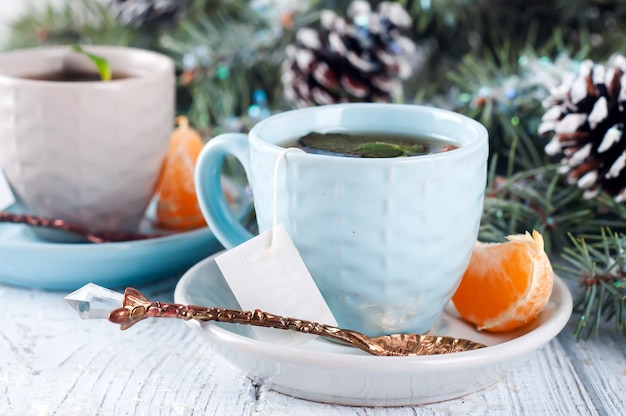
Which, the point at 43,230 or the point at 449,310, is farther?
the point at 43,230

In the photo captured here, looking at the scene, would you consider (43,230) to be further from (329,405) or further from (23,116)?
(329,405)

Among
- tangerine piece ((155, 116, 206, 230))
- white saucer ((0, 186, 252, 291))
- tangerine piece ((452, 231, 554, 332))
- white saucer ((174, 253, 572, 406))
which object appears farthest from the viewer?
tangerine piece ((155, 116, 206, 230))

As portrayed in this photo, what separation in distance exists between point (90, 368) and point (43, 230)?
0.82 ft

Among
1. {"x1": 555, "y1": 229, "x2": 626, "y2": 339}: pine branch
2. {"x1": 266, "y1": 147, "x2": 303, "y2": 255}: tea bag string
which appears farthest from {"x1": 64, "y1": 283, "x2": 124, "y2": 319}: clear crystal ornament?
{"x1": 555, "y1": 229, "x2": 626, "y2": 339}: pine branch

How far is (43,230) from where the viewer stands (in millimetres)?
819

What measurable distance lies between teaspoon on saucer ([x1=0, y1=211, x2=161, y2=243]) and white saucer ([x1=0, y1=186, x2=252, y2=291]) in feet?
0.15

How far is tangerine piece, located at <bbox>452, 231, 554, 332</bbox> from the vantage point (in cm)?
60

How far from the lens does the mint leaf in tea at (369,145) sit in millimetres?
612

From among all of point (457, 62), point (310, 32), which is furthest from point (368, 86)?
point (457, 62)

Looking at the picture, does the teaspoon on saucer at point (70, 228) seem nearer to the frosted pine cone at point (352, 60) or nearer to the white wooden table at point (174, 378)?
the white wooden table at point (174, 378)

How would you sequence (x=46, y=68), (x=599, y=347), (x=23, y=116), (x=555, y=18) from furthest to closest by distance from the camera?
(x=555, y=18) < (x=46, y=68) < (x=23, y=116) < (x=599, y=347)

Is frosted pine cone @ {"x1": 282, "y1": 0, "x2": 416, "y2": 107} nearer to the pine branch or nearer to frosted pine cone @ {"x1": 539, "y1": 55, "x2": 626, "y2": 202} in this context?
frosted pine cone @ {"x1": 539, "y1": 55, "x2": 626, "y2": 202}

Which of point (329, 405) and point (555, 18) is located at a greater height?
point (555, 18)

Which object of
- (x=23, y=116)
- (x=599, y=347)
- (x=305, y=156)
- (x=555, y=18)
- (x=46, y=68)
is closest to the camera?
(x=305, y=156)
